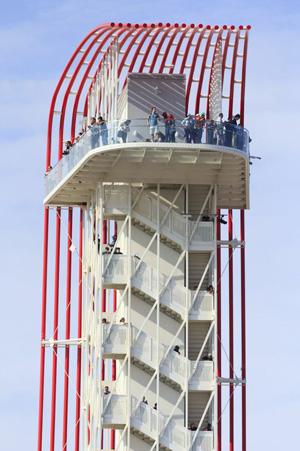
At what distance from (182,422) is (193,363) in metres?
3.46

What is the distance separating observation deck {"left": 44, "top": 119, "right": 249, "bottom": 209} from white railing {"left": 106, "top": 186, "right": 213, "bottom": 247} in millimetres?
1160

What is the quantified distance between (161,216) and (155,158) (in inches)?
200

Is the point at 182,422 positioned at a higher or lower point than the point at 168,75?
lower

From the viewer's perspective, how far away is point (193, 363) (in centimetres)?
10281

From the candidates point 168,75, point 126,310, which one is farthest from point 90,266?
point 168,75

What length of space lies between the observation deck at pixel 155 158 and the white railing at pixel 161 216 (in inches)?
45.7

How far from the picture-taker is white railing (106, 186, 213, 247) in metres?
104

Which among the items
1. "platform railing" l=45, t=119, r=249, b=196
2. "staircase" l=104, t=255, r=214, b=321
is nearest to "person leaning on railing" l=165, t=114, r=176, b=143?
"platform railing" l=45, t=119, r=249, b=196

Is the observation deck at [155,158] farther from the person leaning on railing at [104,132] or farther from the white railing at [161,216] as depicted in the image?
the white railing at [161,216]

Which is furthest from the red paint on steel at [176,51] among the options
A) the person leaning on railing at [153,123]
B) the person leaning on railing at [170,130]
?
the person leaning on railing at [170,130]

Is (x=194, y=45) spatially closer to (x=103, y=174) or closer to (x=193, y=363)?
(x=103, y=174)

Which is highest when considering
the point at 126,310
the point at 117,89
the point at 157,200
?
the point at 117,89

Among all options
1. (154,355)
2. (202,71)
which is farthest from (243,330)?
(202,71)

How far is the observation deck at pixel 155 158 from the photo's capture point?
326 feet
